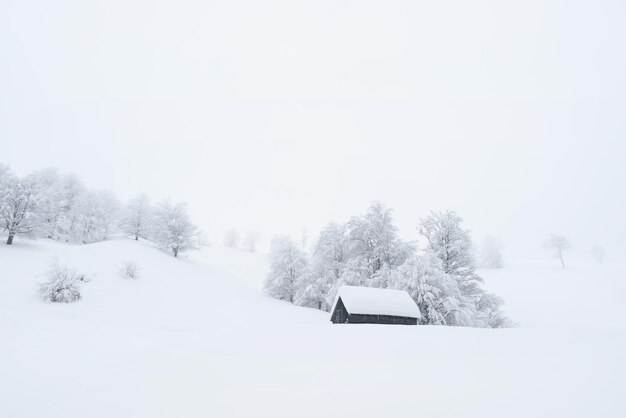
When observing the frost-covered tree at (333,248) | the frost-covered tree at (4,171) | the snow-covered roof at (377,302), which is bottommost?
the snow-covered roof at (377,302)

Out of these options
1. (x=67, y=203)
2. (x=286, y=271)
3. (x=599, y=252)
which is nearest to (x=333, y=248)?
(x=286, y=271)

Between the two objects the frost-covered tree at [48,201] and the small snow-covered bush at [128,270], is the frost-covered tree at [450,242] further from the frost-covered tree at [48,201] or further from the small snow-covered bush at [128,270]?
the frost-covered tree at [48,201]

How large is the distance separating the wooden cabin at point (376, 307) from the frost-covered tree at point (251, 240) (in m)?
73.2

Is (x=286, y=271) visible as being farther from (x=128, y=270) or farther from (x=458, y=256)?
(x=458, y=256)

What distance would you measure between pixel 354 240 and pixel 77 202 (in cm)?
4230

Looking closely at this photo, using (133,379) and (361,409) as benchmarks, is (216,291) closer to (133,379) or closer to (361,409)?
(133,379)

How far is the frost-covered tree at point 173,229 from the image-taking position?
41.3 metres

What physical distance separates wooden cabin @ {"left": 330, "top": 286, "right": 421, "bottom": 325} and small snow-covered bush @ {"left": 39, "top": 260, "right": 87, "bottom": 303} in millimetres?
16141

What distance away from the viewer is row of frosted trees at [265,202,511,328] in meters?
23.9

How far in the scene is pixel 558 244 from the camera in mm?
58625

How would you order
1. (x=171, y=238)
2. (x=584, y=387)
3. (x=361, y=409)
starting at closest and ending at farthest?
(x=361, y=409) → (x=584, y=387) → (x=171, y=238)

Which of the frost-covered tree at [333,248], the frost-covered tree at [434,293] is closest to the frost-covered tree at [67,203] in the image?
the frost-covered tree at [333,248]

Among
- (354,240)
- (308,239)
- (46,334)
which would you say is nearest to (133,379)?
(46,334)

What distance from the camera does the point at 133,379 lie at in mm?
7031
